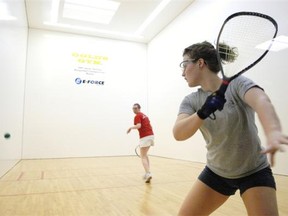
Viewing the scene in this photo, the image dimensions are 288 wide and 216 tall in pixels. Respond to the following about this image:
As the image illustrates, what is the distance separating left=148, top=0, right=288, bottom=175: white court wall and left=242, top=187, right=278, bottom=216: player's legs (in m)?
2.51

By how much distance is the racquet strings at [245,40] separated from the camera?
39.6 inches

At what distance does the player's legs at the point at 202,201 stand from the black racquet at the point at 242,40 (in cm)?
49

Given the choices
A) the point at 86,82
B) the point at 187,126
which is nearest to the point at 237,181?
the point at 187,126

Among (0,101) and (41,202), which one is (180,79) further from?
(41,202)

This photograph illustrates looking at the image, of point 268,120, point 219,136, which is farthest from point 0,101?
point 268,120

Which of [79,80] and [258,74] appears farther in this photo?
[79,80]

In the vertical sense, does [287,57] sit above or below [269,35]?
above

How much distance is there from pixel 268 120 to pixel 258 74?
128 inches

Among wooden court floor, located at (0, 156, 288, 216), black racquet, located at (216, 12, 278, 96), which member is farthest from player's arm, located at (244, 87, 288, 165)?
wooden court floor, located at (0, 156, 288, 216)

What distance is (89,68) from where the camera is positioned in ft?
22.7

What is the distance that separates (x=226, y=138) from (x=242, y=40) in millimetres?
433

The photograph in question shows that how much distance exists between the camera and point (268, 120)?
2.24 feet

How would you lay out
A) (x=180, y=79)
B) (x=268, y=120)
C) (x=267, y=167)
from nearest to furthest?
(x=268, y=120) → (x=267, y=167) → (x=180, y=79)

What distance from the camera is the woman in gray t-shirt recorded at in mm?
885
